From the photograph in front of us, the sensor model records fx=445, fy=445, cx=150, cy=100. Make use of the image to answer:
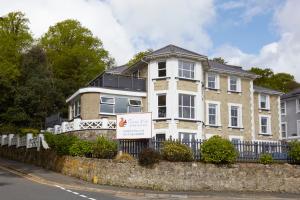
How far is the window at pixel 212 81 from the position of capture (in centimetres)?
3902

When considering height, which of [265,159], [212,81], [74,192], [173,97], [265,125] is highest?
[212,81]

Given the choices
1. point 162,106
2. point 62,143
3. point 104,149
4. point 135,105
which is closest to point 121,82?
point 135,105

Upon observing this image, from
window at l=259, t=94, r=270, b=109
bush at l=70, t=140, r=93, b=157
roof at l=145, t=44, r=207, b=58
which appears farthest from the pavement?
window at l=259, t=94, r=270, b=109

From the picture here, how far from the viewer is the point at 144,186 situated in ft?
73.3

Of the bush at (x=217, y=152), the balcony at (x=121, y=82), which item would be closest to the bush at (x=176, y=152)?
the bush at (x=217, y=152)

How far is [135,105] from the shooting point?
35312 mm

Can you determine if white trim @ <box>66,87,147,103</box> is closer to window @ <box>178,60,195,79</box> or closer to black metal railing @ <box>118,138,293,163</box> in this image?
window @ <box>178,60,195,79</box>

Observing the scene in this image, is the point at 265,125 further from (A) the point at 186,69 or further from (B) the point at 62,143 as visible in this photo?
(B) the point at 62,143

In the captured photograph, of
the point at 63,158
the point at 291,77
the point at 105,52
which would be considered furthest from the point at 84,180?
the point at 291,77

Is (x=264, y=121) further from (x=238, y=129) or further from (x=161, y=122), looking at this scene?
(x=161, y=122)

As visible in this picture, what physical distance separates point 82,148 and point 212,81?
17878mm

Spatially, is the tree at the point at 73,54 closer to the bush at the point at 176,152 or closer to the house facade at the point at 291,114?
the house facade at the point at 291,114

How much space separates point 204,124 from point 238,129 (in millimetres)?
4218

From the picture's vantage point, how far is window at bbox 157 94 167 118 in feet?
113
